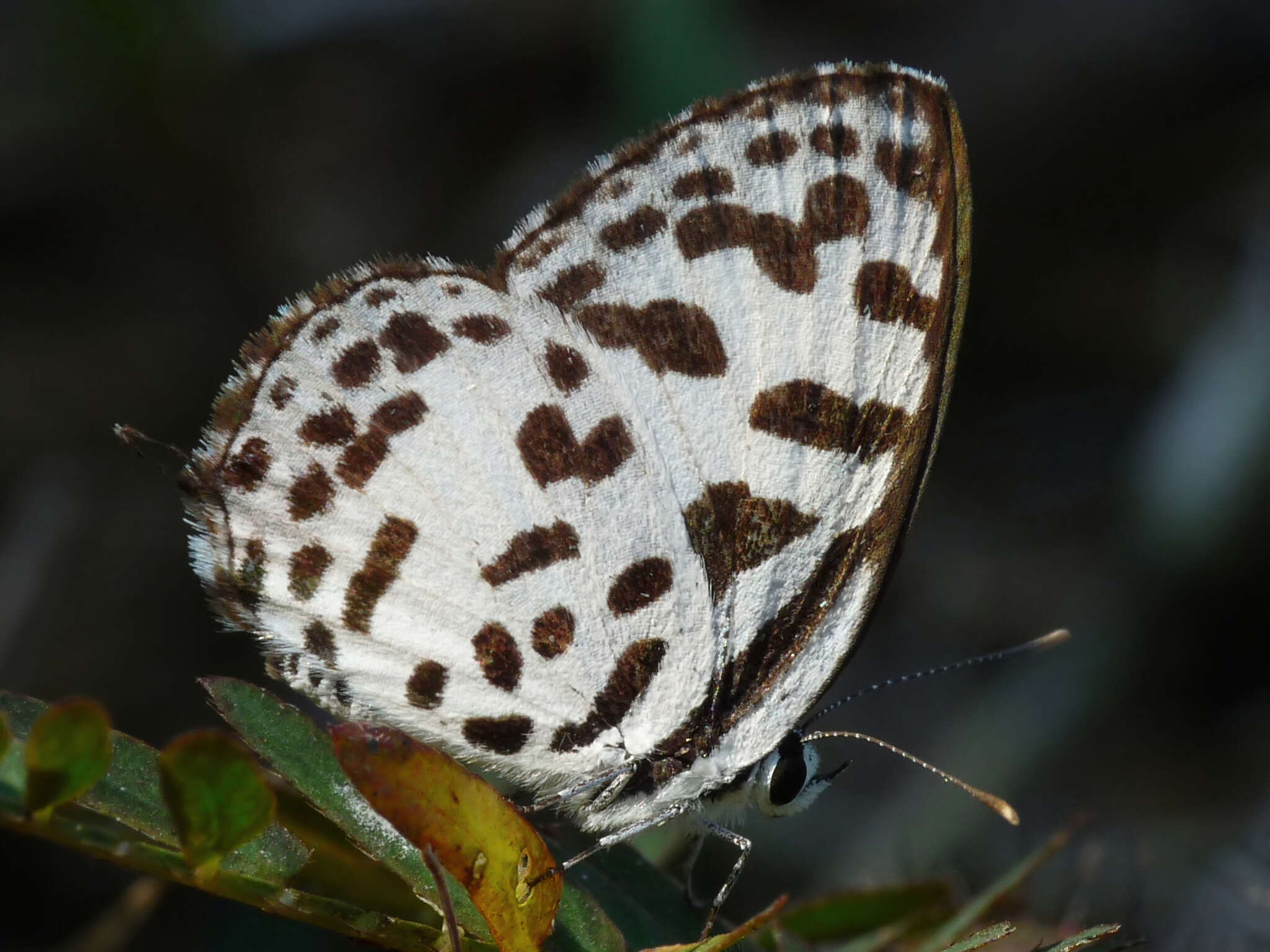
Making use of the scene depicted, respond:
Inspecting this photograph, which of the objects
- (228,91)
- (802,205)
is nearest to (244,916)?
(802,205)

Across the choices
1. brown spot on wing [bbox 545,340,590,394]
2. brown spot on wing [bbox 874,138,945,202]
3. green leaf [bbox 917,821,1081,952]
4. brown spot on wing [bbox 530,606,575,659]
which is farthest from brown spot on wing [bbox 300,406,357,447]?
green leaf [bbox 917,821,1081,952]

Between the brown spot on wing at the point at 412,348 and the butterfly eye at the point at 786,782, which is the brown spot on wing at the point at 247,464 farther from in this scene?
the butterfly eye at the point at 786,782

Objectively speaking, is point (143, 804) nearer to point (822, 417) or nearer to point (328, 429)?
point (328, 429)

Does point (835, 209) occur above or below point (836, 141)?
below

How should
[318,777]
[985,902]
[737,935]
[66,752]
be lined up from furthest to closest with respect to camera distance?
[985,902], [318,777], [737,935], [66,752]

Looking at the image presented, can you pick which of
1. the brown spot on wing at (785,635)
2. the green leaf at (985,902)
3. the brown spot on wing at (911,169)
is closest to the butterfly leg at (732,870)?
the brown spot on wing at (785,635)

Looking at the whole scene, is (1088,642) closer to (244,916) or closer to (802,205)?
(802,205)

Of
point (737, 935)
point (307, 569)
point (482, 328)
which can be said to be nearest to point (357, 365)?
point (482, 328)
